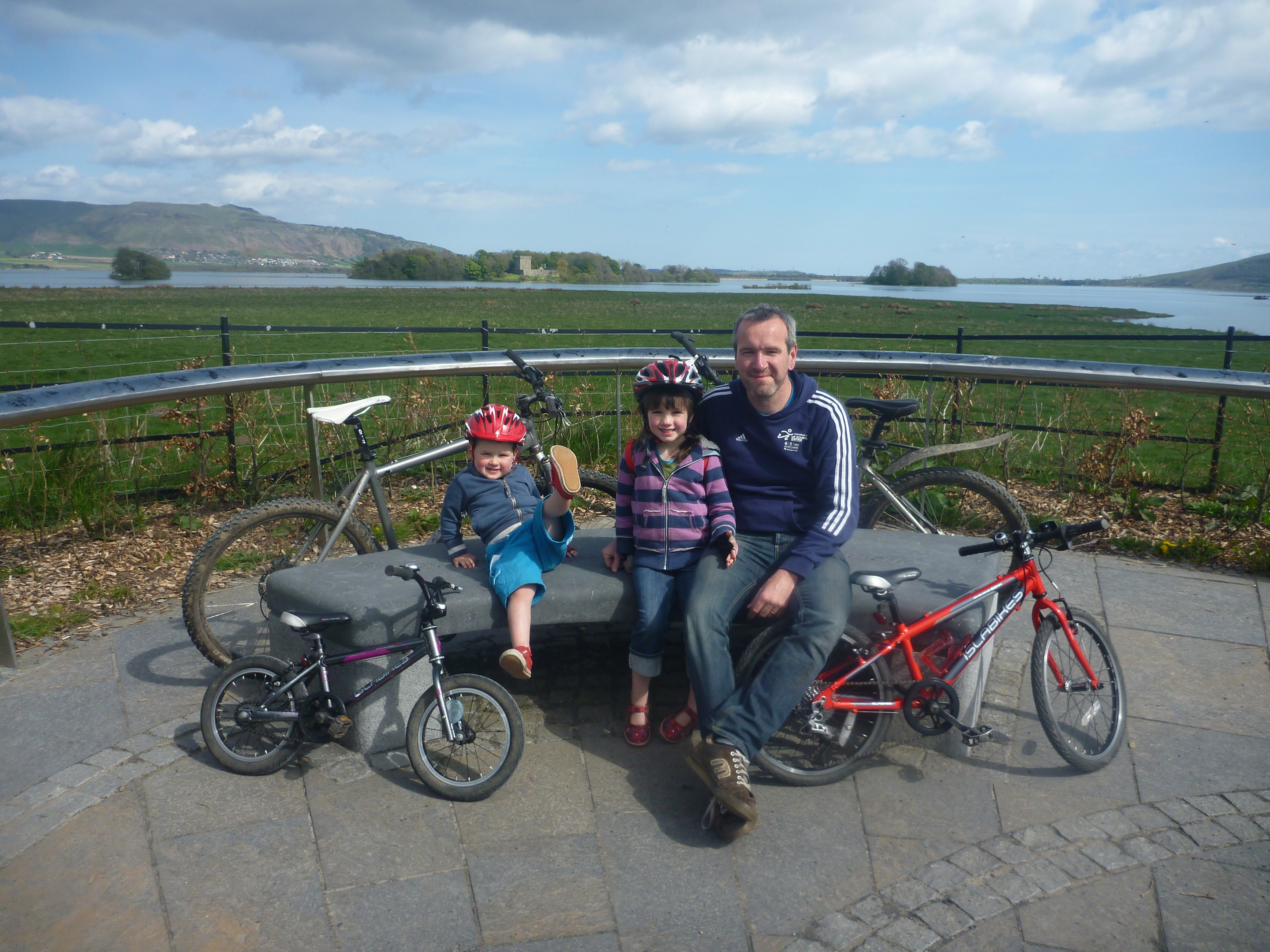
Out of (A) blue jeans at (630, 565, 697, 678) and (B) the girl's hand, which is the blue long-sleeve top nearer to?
(A) blue jeans at (630, 565, 697, 678)

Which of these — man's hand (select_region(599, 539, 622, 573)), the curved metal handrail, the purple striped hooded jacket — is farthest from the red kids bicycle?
the curved metal handrail

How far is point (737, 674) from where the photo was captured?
9.72 ft

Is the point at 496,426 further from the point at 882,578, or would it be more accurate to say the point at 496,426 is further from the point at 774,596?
the point at 882,578

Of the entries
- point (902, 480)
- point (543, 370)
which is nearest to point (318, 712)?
point (543, 370)

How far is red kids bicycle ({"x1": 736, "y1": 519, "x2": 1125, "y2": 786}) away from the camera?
2.96 metres

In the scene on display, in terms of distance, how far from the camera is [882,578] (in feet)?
9.76

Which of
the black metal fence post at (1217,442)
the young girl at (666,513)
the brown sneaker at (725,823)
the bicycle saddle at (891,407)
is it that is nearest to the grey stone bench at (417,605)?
the young girl at (666,513)

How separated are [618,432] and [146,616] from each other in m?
2.89

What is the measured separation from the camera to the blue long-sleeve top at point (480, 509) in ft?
11.4

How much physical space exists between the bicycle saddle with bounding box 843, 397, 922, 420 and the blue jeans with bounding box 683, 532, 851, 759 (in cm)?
155

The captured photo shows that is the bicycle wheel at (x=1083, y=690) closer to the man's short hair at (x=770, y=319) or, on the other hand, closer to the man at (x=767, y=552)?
the man at (x=767, y=552)

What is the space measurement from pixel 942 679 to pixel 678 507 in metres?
1.05

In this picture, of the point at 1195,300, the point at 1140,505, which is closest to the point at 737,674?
the point at 1140,505

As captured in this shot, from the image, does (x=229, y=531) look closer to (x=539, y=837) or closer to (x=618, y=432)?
(x=539, y=837)
